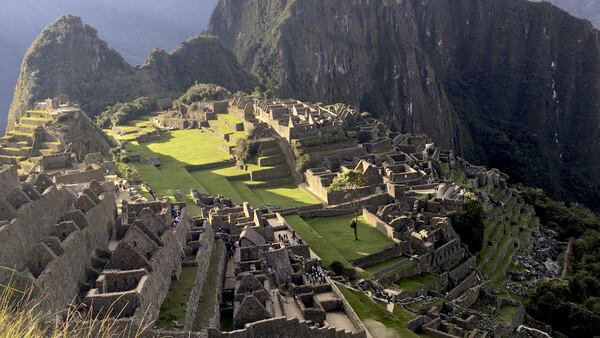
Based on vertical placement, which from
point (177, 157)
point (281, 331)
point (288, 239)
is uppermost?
point (177, 157)

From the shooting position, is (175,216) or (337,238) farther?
(337,238)

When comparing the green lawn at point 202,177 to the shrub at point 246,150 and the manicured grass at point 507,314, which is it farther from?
the manicured grass at point 507,314

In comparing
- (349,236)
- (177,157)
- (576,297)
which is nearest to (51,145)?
(177,157)

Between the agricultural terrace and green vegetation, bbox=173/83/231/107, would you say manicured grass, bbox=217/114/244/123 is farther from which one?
green vegetation, bbox=173/83/231/107

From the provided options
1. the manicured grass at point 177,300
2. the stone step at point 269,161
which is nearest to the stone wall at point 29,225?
the manicured grass at point 177,300

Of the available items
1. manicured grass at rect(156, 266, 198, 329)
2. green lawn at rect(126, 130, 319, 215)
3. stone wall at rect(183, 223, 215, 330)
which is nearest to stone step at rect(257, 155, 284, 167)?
green lawn at rect(126, 130, 319, 215)

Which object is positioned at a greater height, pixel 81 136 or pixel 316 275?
pixel 81 136

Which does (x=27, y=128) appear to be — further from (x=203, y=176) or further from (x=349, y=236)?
(x=349, y=236)
